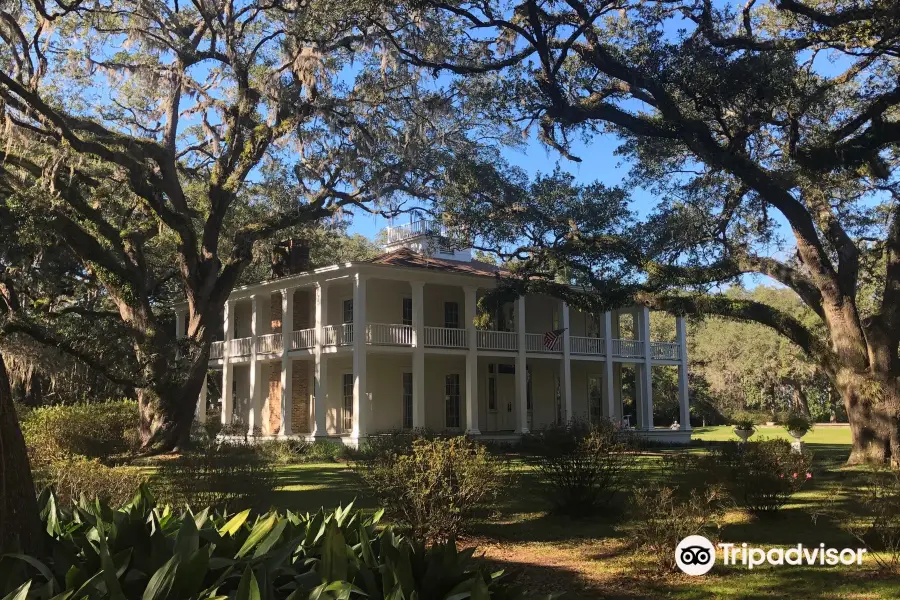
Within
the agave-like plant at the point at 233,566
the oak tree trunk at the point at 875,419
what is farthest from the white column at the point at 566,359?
the agave-like plant at the point at 233,566

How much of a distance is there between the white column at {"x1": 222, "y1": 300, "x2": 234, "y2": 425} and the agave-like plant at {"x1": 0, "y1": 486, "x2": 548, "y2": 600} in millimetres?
25330

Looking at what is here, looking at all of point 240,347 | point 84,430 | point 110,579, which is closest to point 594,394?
point 240,347

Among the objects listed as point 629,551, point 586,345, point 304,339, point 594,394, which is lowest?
point 629,551

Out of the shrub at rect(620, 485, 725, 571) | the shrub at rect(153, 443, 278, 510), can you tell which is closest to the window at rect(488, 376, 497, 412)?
the shrub at rect(153, 443, 278, 510)

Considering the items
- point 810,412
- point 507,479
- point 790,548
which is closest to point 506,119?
point 507,479

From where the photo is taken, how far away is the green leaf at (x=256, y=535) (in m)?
3.74

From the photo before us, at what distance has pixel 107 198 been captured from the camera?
20484 mm

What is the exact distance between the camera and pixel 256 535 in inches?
152

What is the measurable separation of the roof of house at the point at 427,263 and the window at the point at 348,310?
6.31ft

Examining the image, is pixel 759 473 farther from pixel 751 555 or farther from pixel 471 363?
pixel 471 363

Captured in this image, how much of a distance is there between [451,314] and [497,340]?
2.45 meters

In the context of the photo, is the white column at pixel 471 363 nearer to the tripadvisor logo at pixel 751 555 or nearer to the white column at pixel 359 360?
the white column at pixel 359 360

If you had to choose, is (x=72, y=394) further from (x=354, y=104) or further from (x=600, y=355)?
(x=600, y=355)

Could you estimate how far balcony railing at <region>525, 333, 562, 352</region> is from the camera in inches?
1069
